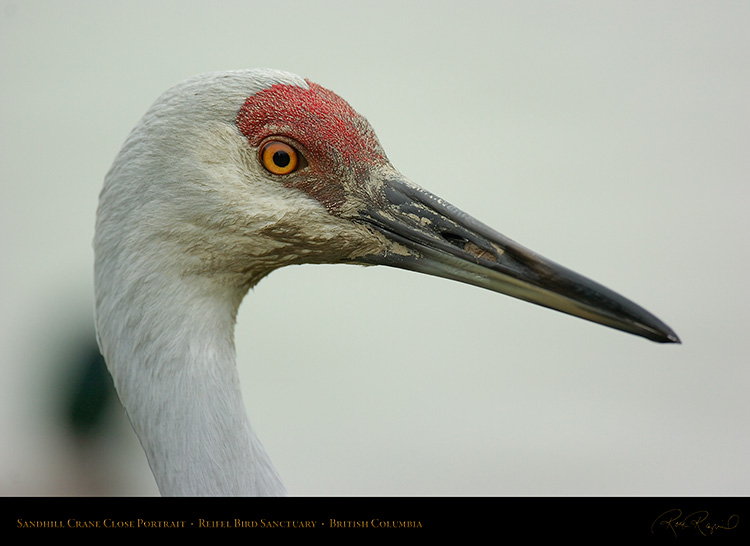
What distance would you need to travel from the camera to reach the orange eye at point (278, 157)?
222 cm

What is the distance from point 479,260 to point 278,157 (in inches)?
29.2

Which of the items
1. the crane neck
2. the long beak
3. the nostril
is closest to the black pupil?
the long beak

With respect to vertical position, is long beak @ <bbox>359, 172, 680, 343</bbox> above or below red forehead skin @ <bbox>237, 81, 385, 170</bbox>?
below

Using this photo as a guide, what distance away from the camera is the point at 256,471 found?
230 cm

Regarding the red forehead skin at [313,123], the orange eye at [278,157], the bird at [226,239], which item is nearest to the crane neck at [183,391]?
the bird at [226,239]

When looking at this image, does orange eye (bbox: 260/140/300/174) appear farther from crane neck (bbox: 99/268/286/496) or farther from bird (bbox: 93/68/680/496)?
crane neck (bbox: 99/268/286/496)

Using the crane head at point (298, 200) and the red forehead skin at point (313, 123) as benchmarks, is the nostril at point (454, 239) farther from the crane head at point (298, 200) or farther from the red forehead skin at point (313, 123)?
the red forehead skin at point (313, 123)
